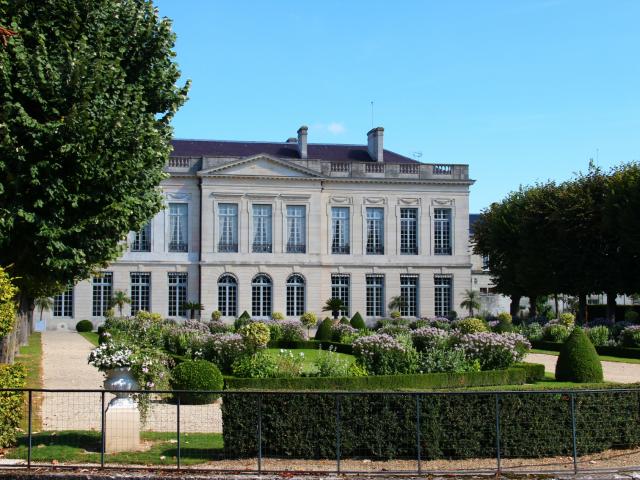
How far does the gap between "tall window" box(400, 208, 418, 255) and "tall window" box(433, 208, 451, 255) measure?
3.57 feet

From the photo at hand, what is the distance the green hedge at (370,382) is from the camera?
15.2 metres

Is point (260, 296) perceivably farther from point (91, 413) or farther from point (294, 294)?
point (91, 413)

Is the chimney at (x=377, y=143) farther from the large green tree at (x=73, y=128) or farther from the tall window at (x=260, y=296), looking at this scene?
the large green tree at (x=73, y=128)

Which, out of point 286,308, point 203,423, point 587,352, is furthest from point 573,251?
point 203,423

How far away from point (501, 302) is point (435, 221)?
83.9 feet

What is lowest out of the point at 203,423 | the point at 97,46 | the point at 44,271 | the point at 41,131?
the point at 203,423

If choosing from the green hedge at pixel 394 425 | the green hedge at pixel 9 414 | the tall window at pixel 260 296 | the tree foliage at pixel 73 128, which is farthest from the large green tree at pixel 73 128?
the tall window at pixel 260 296

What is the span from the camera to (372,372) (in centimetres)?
1670

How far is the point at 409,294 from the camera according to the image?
44719 millimetres

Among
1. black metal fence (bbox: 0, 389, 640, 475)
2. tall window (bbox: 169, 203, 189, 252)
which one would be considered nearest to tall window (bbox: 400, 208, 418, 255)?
tall window (bbox: 169, 203, 189, 252)

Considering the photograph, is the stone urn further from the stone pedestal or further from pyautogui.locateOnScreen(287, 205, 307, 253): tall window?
pyautogui.locateOnScreen(287, 205, 307, 253): tall window

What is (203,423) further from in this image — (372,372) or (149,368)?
(372,372)

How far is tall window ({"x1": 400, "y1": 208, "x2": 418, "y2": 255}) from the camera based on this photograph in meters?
44.8

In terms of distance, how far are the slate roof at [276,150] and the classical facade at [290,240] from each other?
0.37 ft
